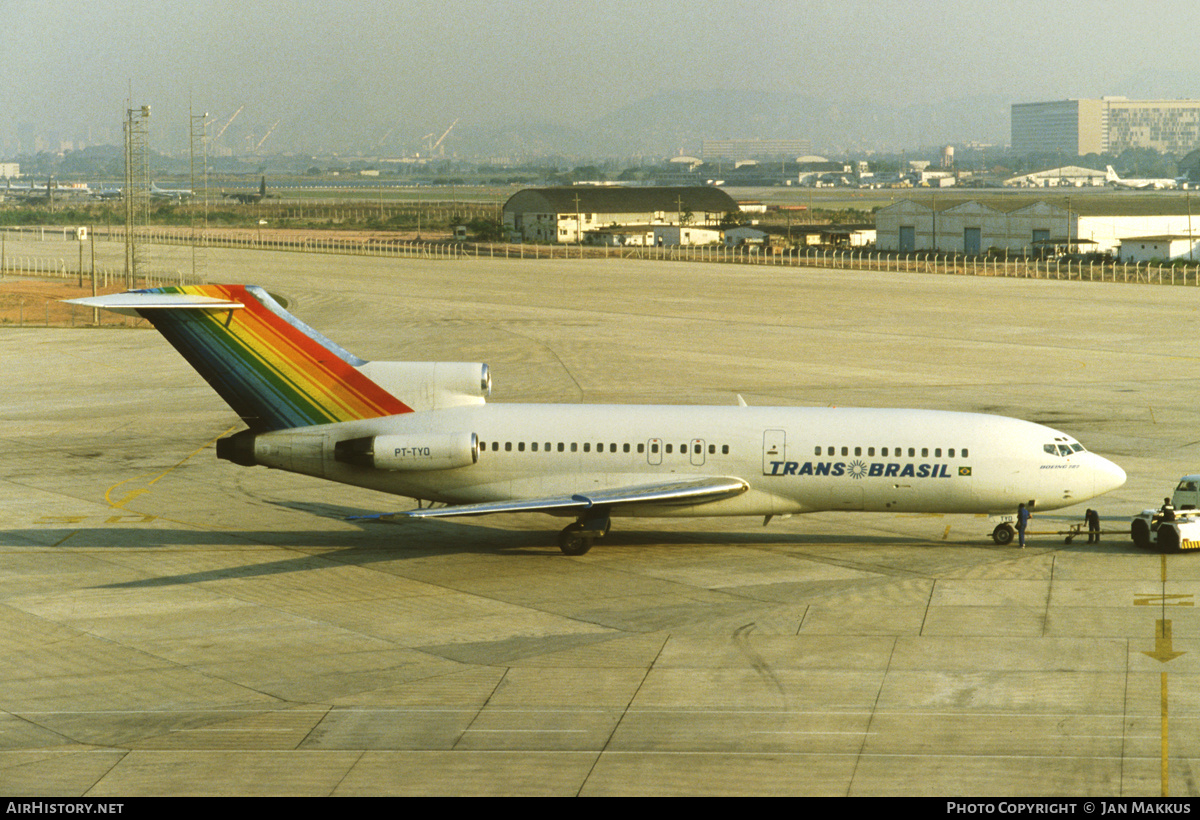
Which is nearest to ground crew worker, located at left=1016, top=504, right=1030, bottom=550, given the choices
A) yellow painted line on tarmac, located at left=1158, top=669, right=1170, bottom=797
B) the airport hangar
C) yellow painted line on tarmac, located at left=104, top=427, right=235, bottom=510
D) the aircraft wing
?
the aircraft wing

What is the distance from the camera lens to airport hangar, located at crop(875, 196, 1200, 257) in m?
139

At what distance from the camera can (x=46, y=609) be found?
1129 inches

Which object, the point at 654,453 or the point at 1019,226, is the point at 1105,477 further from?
the point at 1019,226

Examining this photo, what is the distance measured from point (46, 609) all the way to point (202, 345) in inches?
311

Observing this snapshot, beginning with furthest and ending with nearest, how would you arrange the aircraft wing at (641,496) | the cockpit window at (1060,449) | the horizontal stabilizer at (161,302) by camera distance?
the cockpit window at (1060,449) → the aircraft wing at (641,496) → the horizontal stabilizer at (161,302)

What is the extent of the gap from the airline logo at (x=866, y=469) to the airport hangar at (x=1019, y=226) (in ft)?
362

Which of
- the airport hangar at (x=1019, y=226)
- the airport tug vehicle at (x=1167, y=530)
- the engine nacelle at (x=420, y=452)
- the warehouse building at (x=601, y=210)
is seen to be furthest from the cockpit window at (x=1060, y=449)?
the warehouse building at (x=601, y=210)

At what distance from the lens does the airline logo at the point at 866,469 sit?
108ft

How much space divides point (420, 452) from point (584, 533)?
472 cm

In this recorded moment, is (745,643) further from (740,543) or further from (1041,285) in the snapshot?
(1041,285)

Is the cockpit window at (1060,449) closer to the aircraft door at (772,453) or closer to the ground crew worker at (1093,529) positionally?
the ground crew worker at (1093,529)

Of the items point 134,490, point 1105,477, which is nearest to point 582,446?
point 1105,477

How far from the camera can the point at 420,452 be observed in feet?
108
